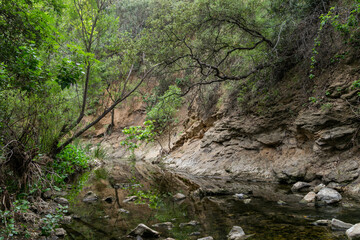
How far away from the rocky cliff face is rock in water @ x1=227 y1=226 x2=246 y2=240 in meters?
3.80

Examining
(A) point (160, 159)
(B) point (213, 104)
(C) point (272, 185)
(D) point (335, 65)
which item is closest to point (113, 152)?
(A) point (160, 159)

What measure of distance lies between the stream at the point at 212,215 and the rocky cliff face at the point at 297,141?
1.27m

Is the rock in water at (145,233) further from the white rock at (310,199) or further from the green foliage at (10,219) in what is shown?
the white rock at (310,199)

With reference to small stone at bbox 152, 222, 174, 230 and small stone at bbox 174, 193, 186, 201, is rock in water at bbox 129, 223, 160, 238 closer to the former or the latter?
small stone at bbox 152, 222, 174, 230

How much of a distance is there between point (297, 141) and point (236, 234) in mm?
5887

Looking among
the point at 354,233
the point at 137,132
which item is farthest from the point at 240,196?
the point at 137,132

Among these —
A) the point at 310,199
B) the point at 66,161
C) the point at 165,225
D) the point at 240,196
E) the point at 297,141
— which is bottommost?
the point at 165,225

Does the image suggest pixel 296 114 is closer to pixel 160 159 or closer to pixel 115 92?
pixel 115 92

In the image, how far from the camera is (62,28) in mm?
7465

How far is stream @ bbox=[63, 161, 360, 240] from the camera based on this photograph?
148 inches

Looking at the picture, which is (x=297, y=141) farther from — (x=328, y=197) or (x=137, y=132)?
(x=137, y=132)

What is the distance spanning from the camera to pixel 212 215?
15.8ft

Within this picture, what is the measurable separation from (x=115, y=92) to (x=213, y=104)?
7.51m

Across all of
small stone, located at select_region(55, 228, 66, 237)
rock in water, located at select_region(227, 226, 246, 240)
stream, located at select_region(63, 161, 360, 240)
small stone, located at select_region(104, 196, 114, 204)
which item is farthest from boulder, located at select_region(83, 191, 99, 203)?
rock in water, located at select_region(227, 226, 246, 240)
